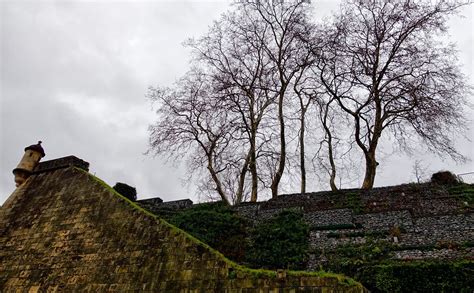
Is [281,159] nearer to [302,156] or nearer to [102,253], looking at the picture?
[302,156]

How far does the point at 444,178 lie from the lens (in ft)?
46.1

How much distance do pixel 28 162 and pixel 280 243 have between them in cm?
1166

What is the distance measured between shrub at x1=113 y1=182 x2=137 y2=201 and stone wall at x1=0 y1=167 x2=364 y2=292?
9.30 feet

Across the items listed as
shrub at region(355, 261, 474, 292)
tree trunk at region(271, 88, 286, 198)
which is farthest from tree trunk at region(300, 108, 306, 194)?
shrub at region(355, 261, 474, 292)

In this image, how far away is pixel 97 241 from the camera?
33.9 feet

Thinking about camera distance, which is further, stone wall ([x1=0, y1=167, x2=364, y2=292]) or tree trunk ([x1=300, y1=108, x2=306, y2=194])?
tree trunk ([x1=300, y1=108, x2=306, y2=194])

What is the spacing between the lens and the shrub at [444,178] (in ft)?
45.3

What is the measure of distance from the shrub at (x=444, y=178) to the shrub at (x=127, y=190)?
1251 centimetres

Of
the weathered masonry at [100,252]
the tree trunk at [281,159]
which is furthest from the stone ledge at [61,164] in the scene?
the tree trunk at [281,159]

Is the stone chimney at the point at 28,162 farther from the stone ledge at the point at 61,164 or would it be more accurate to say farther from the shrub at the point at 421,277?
the shrub at the point at 421,277

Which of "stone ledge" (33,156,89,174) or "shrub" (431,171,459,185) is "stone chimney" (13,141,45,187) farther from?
"shrub" (431,171,459,185)

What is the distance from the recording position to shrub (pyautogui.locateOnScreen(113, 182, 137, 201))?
16594 mm

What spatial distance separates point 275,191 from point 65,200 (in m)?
9.04

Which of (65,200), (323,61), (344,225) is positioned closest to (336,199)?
(344,225)
